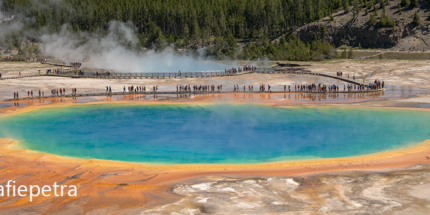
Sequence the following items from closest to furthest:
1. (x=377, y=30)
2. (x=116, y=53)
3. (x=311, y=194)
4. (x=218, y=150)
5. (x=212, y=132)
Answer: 1. (x=311, y=194)
2. (x=218, y=150)
3. (x=212, y=132)
4. (x=116, y=53)
5. (x=377, y=30)

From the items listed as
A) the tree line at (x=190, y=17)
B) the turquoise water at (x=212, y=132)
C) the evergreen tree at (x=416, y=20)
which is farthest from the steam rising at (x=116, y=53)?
the evergreen tree at (x=416, y=20)

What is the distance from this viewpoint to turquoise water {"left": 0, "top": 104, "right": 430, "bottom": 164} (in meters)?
26.9

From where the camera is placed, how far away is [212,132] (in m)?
32.7

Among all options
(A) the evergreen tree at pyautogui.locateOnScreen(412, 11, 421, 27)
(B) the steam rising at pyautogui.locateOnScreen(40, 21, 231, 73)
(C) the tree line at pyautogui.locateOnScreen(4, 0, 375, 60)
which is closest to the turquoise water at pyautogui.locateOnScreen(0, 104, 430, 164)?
(B) the steam rising at pyautogui.locateOnScreen(40, 21, 231, 73)

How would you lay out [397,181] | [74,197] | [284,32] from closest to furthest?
[74,197]
[397,181]
[284,32]

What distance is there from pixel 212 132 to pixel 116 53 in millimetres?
63879

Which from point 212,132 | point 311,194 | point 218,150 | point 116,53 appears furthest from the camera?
point 116,53

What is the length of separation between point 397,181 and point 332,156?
5695 millimetres

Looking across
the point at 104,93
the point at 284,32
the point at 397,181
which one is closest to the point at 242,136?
the point at 397,181

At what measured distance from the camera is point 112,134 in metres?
32.2

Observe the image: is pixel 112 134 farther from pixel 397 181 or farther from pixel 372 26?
pixel 372 26

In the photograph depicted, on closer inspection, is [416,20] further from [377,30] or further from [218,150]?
[218,150]

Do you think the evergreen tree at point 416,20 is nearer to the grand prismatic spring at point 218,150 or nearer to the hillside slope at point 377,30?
the hillside slope at point 377,30

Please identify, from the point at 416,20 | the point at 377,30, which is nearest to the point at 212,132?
the point at 377,30
